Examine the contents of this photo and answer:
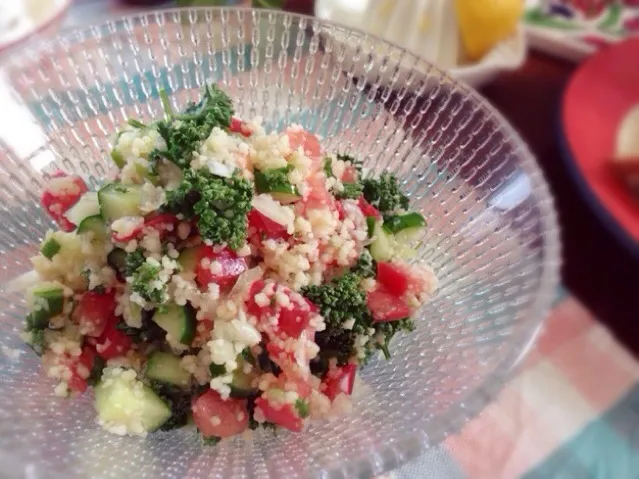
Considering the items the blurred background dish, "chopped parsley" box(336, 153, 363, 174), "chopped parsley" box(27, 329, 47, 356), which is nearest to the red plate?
the blurred background dish

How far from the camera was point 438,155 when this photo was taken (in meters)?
0.95

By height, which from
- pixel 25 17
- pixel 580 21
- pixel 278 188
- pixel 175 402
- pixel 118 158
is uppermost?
pixel 580 21

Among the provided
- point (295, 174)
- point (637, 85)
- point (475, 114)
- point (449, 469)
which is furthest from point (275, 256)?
point (637, 85)

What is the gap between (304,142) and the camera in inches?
33.6

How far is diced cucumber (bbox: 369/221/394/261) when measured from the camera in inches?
32.6

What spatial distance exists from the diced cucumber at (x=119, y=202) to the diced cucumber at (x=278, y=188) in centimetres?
14

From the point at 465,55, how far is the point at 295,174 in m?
0.93

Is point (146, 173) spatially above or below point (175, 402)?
above

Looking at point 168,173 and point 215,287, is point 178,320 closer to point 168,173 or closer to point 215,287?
point 215,287

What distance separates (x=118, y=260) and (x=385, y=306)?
1.06ft

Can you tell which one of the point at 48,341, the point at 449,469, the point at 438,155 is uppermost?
the point at 438,155

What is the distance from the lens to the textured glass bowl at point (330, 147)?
2.27 ft

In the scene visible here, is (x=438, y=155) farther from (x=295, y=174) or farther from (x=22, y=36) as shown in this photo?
(x=22, y=36)

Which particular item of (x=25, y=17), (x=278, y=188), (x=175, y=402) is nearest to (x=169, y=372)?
(x=175, y=402)
